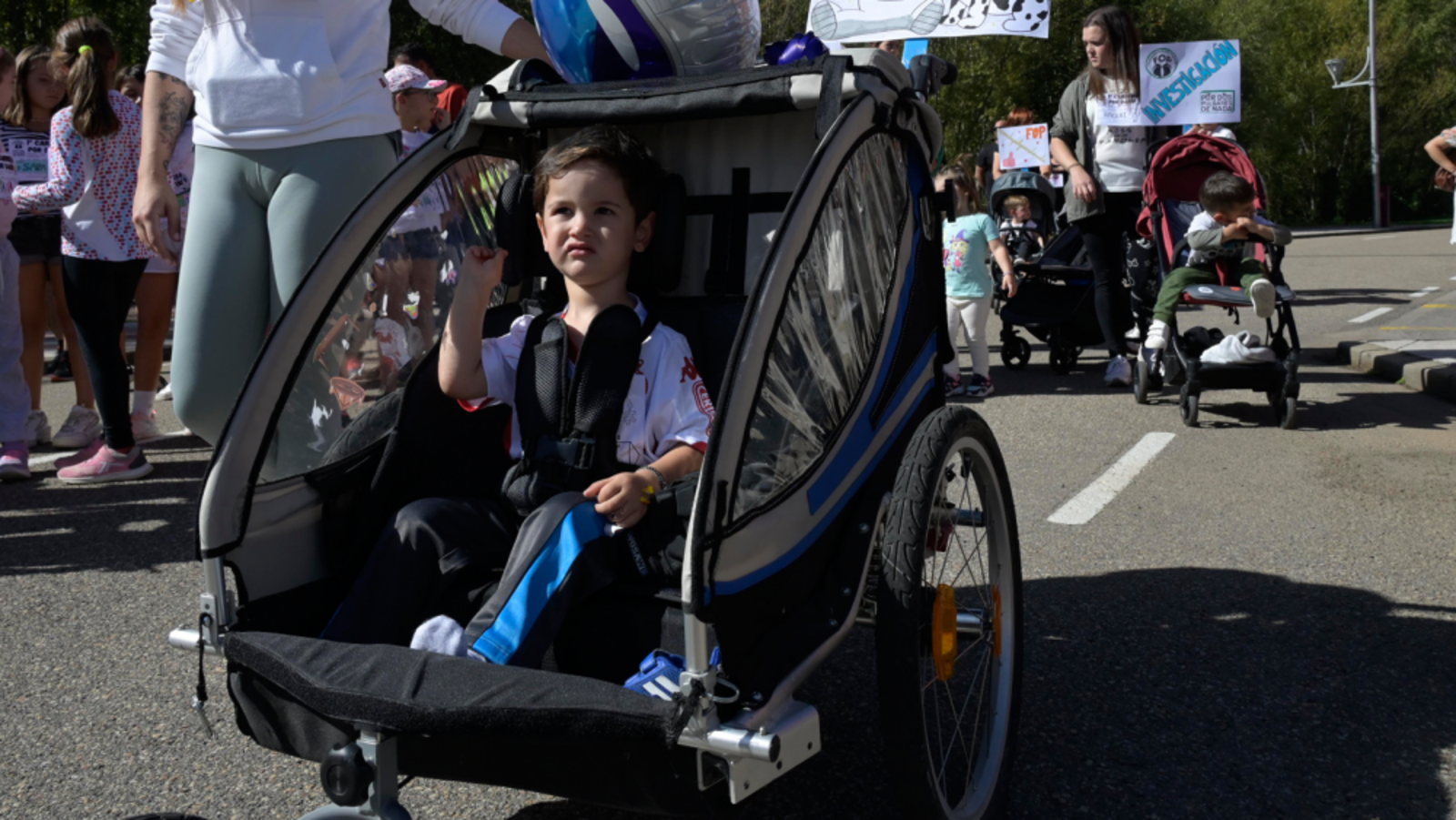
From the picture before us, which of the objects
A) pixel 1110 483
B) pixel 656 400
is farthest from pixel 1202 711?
pixel 1110 483

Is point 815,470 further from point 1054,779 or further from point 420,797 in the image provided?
point 420,797

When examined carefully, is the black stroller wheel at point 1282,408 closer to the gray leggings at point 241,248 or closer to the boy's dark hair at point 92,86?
the gray leggings at point 241,248

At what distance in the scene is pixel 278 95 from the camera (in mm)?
3586

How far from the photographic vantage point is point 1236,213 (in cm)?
720

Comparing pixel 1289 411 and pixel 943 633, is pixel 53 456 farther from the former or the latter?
pixel 1289 411

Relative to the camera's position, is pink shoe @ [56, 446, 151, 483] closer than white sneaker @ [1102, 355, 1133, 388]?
Yes

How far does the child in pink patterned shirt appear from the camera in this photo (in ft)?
20.2

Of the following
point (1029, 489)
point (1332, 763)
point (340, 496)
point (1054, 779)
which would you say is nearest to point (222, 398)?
point (340, 496)

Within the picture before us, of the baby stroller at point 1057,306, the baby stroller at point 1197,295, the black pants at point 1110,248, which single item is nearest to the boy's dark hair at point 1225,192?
the baby stroller at point 1197,295

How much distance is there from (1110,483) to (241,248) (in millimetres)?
3710

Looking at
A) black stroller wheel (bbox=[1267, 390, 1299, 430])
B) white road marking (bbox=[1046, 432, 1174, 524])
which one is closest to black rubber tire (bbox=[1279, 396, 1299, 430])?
black stroller wheel (bbox=[1267, 390, 1299, 430])

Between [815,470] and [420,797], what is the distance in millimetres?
1148

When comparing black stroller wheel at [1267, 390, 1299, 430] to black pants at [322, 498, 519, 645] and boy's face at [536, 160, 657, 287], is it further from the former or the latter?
black pants at [322, 498, 519, 645]

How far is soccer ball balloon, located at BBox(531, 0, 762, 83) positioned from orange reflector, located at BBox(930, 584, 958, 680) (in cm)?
137
